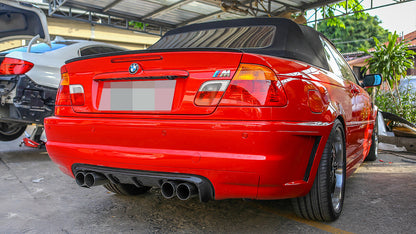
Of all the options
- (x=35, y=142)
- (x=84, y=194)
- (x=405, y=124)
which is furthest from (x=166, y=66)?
(x=405, y=124)

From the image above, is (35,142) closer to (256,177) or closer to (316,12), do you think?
(256,177)

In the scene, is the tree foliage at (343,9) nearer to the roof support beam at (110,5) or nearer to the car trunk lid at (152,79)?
the roof support beam at (110,5)

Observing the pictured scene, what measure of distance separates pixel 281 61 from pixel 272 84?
0.23 metres

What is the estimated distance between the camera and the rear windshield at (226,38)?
289 centimetres

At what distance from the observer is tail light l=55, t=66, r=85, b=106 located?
2.60m

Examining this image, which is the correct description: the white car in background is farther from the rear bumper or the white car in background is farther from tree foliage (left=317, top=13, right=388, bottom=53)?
tree foliage (left=317, top=13, right=388, bottom=53)

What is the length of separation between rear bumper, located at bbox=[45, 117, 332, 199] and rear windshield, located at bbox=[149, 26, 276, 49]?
903 millimetres

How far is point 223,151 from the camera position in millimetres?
2066

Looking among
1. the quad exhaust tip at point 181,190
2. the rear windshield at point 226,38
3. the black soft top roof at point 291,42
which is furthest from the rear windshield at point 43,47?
the quad exhaust tip at point 181,190

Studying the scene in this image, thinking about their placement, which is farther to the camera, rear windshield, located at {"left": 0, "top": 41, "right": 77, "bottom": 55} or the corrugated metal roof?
the corrugated metal roof

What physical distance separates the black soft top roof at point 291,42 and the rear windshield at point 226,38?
0.06 meters

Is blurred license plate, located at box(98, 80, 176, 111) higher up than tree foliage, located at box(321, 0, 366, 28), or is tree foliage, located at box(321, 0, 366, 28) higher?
tree foliage, located at box(321, 0, 366, 28)

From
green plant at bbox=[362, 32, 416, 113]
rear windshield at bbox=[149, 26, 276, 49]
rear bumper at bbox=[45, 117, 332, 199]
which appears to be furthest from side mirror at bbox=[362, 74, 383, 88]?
green plant at bbox=[362, 32, 416, 113]

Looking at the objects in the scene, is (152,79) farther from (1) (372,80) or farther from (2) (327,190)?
(1) (372,80)
